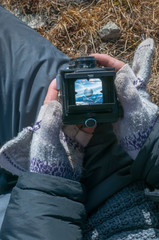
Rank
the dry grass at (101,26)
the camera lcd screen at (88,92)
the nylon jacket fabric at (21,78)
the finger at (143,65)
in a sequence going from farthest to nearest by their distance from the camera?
the dry grass at (101,26)
the nylon jacket fabric at (21,78)
the finger at (143,65)
the camera lcd screen at (88,92)

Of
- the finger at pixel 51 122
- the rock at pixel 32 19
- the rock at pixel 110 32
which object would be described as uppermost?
the rock at pixel 32 19

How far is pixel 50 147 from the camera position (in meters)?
1.00

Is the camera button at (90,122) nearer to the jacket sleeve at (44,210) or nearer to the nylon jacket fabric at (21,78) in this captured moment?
the jacket sleeve at (44,210)

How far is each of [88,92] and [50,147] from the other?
A: 20 centimetres

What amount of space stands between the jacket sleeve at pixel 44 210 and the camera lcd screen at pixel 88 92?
0.76 ft

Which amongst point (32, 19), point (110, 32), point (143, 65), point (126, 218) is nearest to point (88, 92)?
point (143, 65)

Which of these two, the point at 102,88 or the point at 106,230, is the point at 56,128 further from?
the point at 106,230

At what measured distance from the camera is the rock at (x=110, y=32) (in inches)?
74.4

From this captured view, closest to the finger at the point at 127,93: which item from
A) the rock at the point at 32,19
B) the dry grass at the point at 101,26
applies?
the dry grass at the point at 101,26

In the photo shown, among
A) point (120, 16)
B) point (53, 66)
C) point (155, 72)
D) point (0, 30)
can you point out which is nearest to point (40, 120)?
point (53, 66)

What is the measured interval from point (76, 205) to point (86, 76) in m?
0.35

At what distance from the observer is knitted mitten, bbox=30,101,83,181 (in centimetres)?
99

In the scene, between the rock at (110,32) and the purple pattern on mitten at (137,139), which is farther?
the rock at (110,32)

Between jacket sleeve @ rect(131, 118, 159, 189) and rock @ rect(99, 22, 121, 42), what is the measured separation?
3.33 ft
